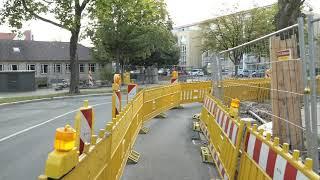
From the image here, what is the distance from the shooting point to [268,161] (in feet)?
13.6

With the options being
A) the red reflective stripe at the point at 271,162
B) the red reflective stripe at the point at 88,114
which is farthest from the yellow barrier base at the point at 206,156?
the red reflective stripe at the point at 271,162

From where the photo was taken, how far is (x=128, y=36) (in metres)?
43.2

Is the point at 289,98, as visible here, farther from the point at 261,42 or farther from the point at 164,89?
the point at 164,89

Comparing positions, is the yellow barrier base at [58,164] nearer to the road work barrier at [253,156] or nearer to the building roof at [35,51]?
the road work barrier at [253,156]

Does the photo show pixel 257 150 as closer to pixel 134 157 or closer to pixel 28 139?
pixel 134 157

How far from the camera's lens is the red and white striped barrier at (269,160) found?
3460mm

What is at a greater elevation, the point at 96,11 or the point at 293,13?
the point at 96,11

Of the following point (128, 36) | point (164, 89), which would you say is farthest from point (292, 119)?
point (128, 36)

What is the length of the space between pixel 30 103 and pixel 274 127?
64.2 ft

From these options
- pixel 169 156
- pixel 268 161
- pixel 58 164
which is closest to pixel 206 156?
pixel 169 156

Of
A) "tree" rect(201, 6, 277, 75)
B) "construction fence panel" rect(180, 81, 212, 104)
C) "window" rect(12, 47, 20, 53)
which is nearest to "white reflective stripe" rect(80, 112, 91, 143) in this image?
"construction fence panel" rect(180, 81, 212, 104)

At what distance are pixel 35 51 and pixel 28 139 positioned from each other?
62057 mm

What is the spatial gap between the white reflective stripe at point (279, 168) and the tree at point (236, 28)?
49.9 metres

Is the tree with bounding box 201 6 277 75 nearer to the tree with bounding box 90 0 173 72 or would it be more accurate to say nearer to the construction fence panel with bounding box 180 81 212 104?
the tree with bounding box 90 0 173 72
